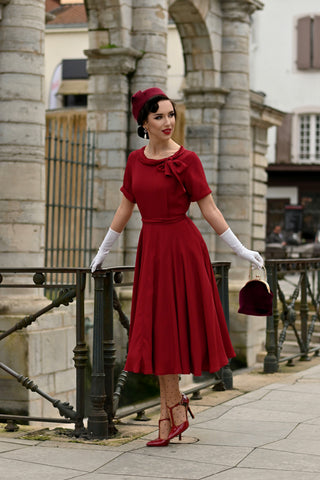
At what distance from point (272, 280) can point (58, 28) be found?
59.5 ft

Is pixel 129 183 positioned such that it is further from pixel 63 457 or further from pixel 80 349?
pixel 63 457

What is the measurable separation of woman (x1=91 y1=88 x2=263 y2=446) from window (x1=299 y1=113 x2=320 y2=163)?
25.9 metres

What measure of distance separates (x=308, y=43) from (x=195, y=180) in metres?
26.5

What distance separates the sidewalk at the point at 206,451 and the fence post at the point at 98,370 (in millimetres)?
143

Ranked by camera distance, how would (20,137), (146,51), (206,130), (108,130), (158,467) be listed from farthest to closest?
1. (206,130)
2. (108,130)
3. (146,51)
4. (20,137)
5. (158,467)

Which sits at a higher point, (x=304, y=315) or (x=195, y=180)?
(x=195, y=180)

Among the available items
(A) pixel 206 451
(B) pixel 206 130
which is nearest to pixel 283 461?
(A) pixel 206 451

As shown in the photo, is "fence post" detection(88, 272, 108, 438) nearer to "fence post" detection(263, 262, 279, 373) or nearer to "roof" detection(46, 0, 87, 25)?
"fence post" detection(263, 262, 279, 373)

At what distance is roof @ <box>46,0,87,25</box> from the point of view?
2533cm

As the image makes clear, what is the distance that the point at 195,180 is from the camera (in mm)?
4828

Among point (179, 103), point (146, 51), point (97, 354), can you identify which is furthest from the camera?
point (179, 103)

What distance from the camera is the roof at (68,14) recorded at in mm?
25328

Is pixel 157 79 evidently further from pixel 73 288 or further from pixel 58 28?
pixel 58 28

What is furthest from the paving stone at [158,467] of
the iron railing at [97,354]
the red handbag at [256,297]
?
the red handbag at [256,297]
